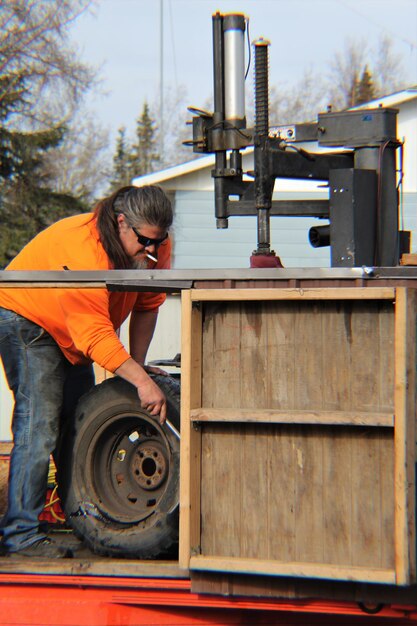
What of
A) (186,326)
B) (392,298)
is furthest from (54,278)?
(392,298)

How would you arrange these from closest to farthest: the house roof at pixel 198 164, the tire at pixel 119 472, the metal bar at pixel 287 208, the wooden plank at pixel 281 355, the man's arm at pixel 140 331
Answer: the wooden plank at pixel 281 355, the tire at pixel 119 472, the metal bar at pixel 287 208, the man's arm at pixel 140 331, the house roof at pixel 198 164

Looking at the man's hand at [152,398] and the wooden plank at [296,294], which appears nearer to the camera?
the wooden plank at [296,294]

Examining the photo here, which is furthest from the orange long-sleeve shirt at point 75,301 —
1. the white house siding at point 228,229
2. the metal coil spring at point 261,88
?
the white house siding at point 228,229

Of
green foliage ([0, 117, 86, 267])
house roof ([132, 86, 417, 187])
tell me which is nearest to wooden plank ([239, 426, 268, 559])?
house roof ([132, 86, 417, 187])

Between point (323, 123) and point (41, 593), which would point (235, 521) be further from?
point (323, 123)

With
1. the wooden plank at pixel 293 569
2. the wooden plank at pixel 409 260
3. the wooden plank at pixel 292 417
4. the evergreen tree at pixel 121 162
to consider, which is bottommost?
the wooden plank at pixel 293 569

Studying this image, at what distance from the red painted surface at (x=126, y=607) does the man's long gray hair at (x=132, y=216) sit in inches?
55.6

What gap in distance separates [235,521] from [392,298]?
108 cm

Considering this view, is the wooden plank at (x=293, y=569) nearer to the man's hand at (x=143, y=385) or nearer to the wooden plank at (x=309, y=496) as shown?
the wooden plank at (x=309, y=496)

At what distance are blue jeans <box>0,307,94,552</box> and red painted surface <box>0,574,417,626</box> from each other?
321 millimetres

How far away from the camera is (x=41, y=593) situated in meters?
3.88

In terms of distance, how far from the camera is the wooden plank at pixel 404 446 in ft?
10.8

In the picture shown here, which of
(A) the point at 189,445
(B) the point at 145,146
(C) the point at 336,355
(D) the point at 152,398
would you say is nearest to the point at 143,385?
(D) the point at 152,398

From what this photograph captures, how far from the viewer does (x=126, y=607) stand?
12.6 feet
